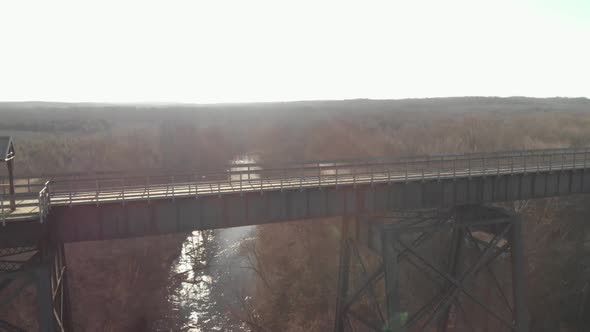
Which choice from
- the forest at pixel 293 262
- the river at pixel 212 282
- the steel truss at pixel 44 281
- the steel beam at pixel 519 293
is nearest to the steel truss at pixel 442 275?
the steel beam at pixel 519 293

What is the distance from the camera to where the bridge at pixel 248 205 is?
12.3 metres

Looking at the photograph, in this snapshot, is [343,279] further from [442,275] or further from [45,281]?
[45,281]

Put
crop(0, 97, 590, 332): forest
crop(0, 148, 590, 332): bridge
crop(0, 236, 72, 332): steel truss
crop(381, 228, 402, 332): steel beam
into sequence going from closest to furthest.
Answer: crop(0, 236, 72, 332): steel truss, crop(0, 148, 590, 332): bridge, crop(381, 228, 402, 332): steel beam, crop(0, 97, 590, 332): forest

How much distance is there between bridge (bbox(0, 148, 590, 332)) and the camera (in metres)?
12.3

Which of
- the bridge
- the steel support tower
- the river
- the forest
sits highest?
the bridge

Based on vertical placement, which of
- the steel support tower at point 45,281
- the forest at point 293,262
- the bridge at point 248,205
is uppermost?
the bridge at point 248,205

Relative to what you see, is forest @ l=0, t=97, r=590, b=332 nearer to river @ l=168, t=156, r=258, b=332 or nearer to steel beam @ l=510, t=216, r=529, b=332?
river @ l=168, t=156, r=258, b=332

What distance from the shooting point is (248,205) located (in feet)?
48.6

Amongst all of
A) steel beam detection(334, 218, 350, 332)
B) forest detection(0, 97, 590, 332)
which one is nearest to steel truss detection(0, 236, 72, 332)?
forest detection(0, 97, 590, 332)

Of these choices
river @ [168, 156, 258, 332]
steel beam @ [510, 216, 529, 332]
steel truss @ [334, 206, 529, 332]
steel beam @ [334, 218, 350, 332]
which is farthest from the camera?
river @ [168, 156, 258, 332]

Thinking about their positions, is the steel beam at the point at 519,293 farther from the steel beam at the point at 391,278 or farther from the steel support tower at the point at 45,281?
the steel support tower at the point at 45,281

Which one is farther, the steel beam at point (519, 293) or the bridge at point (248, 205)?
the steel beam at point (519, 293)

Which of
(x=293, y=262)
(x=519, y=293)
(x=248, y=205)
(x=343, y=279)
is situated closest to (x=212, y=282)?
(x=293, y=262)

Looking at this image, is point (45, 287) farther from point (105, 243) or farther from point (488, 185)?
point (105, 243)
